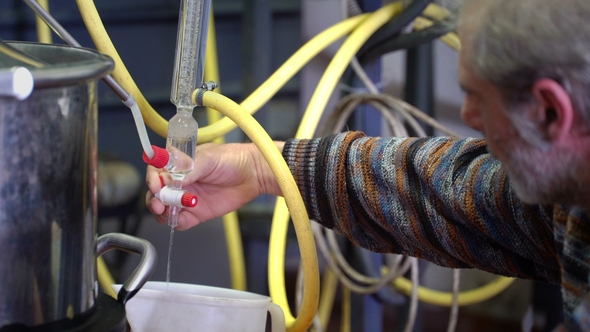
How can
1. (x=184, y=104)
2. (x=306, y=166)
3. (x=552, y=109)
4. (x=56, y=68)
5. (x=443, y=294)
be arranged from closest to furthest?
(x=56, y=68) < (x=552, y=109) < (x=184, y=104) < (x=306, y=166) < (x=443, y=294)

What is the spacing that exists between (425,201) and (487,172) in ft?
0.29

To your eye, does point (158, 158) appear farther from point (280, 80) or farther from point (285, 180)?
point (280, 80)

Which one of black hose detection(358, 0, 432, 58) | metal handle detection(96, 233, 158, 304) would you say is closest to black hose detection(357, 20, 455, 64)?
black hose detection(358, 0, 432, 58)

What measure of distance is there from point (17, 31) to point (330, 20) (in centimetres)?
71

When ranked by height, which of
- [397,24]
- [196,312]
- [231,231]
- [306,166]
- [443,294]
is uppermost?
[397,24]

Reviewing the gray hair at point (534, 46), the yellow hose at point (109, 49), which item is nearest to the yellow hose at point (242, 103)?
the yellow hose at point (109, 49)

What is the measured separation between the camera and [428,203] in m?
0.79

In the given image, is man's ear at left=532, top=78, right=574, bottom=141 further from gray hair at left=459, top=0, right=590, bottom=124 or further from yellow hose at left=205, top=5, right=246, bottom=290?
yellow hose at left=205, top=5, right=246, bottom=290

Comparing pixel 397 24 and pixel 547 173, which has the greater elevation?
pixel 397 24

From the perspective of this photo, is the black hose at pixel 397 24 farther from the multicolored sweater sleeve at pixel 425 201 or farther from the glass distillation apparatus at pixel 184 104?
the glass distillation apparatus at pixel 184 104

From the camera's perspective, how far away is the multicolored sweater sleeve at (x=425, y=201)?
73cm

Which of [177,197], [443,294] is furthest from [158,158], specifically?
[443,294]

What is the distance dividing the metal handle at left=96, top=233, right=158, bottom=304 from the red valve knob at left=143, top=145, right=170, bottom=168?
0.34 feet

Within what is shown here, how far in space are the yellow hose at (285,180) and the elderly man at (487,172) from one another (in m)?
0.11
